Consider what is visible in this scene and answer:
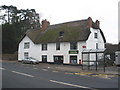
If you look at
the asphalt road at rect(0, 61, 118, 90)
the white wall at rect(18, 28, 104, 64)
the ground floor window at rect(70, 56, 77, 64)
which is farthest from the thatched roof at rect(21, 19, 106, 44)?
the asphalt road at rect(0, 61, 118, 90)

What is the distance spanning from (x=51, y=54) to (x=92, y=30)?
33.2 ft

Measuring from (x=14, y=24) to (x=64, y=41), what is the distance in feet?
90.7

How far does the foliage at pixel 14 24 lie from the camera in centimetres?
5219

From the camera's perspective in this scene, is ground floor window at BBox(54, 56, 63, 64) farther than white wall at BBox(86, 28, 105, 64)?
Yes

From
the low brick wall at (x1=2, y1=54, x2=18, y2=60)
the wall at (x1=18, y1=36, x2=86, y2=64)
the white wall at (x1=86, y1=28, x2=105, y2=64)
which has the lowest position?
the low brick wall at (x1=2, y1=54, x2=18, y2=60)

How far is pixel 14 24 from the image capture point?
2261 inches

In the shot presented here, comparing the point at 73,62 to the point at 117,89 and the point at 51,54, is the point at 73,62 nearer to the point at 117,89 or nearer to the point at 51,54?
the point at 51,54

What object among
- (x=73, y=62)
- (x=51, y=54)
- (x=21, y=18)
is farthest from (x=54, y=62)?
(x=21, y=18)

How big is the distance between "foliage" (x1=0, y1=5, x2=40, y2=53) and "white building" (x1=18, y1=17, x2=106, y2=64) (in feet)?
32.8

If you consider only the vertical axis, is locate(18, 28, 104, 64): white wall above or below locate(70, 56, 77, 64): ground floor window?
above

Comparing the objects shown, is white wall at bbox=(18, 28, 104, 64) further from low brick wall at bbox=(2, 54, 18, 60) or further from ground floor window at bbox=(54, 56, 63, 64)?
low brick wall at bbox=(2, 54, 18, 60)

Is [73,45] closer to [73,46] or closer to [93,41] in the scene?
[73,46]

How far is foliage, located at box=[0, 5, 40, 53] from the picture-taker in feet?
171

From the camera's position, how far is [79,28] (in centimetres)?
3612
